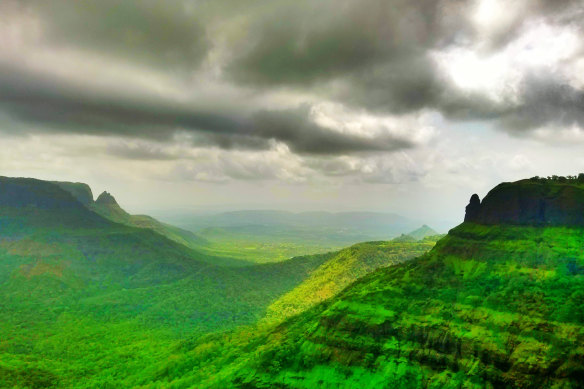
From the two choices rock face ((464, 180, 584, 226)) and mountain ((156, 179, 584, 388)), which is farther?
rock face ((464, 180, 584, 226))

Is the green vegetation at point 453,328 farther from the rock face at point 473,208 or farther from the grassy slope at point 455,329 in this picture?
the rock face at point 473,208

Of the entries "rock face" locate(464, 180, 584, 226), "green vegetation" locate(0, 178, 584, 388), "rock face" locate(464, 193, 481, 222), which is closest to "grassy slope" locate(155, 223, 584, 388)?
"green vegetation" locate(0, 178, 584, 388)

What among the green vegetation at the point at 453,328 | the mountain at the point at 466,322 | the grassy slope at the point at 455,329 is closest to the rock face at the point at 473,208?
the green vegetation at the point at 453,328

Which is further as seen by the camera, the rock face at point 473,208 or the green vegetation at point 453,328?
the rock face at point 473,208

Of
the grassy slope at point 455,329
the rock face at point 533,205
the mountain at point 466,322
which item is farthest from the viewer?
the rock face at point 533,205

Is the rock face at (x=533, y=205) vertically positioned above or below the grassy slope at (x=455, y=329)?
above

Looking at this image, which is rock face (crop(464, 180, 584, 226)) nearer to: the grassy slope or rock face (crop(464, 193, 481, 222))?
rock face (crop(464, 193, 481, 222))

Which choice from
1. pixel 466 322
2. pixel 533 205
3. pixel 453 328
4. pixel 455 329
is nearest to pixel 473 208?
pixel 533 205
